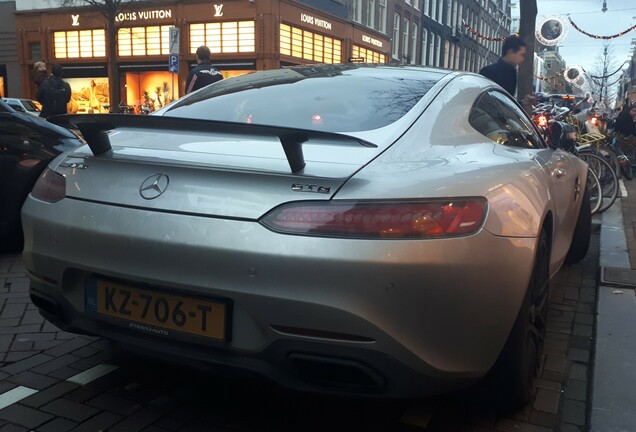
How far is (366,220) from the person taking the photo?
1.95 m

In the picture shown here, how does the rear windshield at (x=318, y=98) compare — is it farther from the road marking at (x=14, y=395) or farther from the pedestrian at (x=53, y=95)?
the pedestrian at (x=53, y=95)

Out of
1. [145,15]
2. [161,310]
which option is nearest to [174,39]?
[161,310]

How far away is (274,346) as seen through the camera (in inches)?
79.1

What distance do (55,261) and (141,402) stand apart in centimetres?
73

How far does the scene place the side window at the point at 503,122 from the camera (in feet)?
9.37

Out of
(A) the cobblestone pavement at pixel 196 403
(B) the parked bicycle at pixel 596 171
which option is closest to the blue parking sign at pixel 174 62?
(B) the parked bicycle at pixel 596 171

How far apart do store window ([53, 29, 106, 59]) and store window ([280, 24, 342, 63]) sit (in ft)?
27.9

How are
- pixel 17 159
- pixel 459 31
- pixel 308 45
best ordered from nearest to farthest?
1. pixel 17 159
2. pixel 308 45
3. pixel 459 31

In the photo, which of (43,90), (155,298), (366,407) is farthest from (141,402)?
(43,90)

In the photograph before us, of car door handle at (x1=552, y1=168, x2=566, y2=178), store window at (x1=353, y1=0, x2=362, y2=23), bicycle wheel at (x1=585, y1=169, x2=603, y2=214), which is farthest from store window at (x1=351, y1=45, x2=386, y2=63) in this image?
car door handle at (x1=552, y1=168, x2=566, y2=178)

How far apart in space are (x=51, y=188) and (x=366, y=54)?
3040 cm

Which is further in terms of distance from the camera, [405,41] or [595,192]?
[405,41]

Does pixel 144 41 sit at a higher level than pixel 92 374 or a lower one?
higher

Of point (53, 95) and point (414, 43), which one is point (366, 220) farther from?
point (414, 43)
